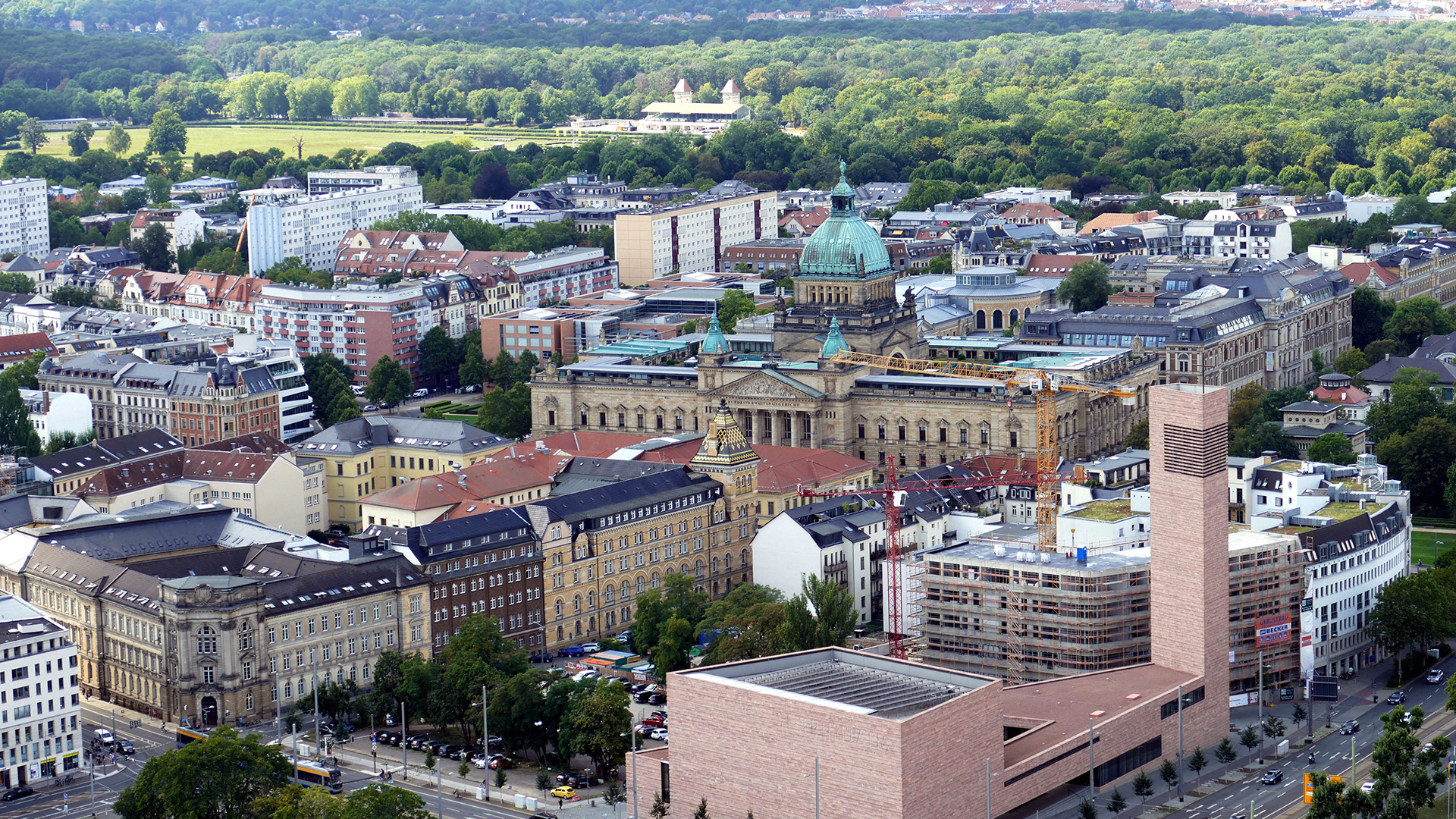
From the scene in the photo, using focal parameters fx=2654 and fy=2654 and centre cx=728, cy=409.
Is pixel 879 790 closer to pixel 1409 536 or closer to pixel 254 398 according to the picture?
pixel 1409 536

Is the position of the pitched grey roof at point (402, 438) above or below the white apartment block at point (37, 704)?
above

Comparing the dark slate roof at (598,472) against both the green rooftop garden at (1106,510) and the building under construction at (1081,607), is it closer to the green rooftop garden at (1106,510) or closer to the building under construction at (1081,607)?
the green rooftop garden at (1106,510)

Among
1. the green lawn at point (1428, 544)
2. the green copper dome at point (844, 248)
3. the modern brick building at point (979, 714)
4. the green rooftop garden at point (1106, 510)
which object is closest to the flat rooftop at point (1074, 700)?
the modern brick building at point (979, 714)

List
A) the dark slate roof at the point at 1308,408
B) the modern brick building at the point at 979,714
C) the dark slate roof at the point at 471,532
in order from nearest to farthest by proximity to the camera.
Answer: the modern brick building at the point at 979,714 → the dark slate roof at the point at 471,532 → the dark slate roof at the point at 1308,408

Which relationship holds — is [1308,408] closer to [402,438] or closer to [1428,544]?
[1428,544]

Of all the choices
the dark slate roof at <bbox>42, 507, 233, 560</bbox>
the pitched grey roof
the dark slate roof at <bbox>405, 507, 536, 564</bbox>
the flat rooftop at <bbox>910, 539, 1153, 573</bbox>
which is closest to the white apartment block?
the dark slate roof at <bbox>42, 507, 233, 560</bbox>

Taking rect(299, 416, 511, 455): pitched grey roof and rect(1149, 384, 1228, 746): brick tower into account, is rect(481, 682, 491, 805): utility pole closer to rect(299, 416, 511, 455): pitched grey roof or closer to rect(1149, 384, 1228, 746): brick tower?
rect(1149, 384, 1228, 746): brick tower

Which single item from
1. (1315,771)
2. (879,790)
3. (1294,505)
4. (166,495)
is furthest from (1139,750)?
(166,495)
